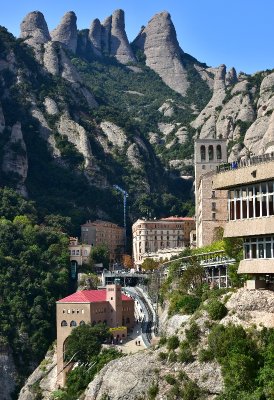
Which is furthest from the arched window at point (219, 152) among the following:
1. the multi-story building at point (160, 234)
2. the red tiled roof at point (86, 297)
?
the multi-story building at point (160, 234)

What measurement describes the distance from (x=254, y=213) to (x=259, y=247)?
184cm

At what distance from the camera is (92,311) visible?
9131 centimetres

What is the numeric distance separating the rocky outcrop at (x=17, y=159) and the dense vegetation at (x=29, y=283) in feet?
57.5

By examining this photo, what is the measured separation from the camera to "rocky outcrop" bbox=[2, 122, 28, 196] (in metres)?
161

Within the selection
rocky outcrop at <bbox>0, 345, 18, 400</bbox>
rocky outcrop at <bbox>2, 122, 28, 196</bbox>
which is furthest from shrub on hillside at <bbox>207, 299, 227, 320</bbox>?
rocky outcrop at <bbox>2, 122, 28, 196</bbox>

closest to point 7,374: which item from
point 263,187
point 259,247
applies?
point 259,247

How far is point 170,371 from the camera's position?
38.0 m

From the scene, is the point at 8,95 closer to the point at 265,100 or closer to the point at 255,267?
the point at 265,100

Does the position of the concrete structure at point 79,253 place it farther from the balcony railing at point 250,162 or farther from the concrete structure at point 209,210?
the balcony railing at point 250,162

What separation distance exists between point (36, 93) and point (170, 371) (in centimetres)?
15677

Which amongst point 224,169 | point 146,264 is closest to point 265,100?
point 146,264

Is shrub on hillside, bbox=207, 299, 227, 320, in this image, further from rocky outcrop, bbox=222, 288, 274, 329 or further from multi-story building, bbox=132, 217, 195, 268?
multi-story building, bbox=132, 217, 195, 268

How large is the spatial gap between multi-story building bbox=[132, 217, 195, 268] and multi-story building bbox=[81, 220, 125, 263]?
627cm

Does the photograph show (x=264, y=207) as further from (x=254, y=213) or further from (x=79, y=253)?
(x=79, y=253)
